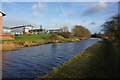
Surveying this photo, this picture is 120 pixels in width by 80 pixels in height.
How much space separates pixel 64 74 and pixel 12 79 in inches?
148

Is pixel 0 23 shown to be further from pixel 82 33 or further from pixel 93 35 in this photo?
pixel 93 35

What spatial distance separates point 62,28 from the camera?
474ft

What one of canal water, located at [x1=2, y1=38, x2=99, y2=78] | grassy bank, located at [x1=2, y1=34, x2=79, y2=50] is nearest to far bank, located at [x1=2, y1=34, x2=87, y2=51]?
grassy bank, located at [x1=2, y1=34, x2=79, y2=50]

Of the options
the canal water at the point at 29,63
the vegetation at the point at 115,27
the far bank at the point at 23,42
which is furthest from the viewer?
the vegetation at the point at 115,27

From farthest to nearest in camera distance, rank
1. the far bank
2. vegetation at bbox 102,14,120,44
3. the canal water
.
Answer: vegetation at bbox 102,14,120,44, the far bank, the canal water

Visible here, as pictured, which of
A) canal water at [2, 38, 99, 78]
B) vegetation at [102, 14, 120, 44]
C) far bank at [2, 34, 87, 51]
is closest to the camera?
canal water at [2, 38, 99, 78]

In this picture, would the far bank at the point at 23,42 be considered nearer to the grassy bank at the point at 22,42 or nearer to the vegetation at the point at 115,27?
the grassy bank at the point at 22,42

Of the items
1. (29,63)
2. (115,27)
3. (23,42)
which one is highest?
(115,27)

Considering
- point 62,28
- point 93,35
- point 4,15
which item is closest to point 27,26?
point 62,28

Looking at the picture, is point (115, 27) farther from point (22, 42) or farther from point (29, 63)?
point (29, 63)

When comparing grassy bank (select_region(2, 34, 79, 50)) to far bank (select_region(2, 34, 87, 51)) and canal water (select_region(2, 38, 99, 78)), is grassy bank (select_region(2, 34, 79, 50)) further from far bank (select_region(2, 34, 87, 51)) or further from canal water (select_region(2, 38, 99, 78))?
canal water (select_region(2, 38, 99, 78))

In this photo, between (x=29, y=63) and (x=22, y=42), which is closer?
(x=29, y=63)

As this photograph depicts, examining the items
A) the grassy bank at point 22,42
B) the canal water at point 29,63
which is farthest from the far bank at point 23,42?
the canal water at point 29,63

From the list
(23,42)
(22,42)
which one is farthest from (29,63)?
(23,42)
